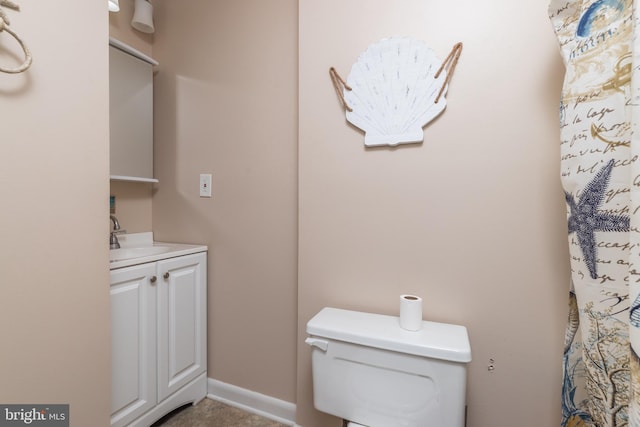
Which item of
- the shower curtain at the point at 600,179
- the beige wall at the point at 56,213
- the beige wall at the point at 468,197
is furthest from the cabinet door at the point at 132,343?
the shower curtain at the point at 600,179

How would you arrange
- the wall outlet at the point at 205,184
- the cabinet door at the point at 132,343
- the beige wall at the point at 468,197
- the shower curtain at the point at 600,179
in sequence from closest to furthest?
the shower curtain at the point at 600,179, the beige wall at the point at 468,197, the cabinet door at the point at 132,343, the wall outlet at the point at 205,184

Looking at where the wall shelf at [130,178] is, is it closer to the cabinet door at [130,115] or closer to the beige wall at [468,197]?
the cabinet door at [130,115]

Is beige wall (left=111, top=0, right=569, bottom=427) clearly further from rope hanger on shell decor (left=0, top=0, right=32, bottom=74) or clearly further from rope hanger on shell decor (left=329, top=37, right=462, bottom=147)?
rope hanger on shell decor (left=0, top=0, right=32, bottom=74)

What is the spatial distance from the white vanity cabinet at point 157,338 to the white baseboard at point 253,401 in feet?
0.24

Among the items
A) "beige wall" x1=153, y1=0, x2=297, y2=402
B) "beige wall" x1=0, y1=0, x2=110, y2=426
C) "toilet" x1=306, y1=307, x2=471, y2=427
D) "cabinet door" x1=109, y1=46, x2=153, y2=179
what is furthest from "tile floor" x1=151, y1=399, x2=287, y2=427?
"cabinet door" x1=109, y1=46, x2=153, y2=179

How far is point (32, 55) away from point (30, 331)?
0.76 metres

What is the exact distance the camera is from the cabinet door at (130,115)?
1.46 metres

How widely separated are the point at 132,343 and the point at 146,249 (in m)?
0.52

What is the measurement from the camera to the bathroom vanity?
46.4 inches

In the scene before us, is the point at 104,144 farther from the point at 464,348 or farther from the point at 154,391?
the point at 464,348

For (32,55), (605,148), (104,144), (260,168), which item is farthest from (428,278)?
(32,55)

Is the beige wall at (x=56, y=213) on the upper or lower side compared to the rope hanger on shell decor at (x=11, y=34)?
lower

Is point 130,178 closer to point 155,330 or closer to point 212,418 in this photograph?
point 155,330

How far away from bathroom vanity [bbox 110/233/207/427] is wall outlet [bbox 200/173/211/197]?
0.28 m
